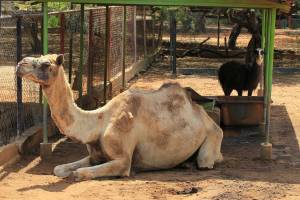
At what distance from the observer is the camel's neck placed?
7082 mm

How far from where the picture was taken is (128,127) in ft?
24.0

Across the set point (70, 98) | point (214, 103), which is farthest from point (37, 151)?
point (214, 103)

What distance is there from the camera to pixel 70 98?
7242 millimetres

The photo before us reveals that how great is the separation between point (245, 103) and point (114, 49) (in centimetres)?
523

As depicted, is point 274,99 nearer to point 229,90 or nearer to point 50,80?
point 229,90

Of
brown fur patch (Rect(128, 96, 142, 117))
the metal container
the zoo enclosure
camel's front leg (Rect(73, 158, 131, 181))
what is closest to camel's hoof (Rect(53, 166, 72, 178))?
camel's front leg (Rect(73, 158, 131, 181))

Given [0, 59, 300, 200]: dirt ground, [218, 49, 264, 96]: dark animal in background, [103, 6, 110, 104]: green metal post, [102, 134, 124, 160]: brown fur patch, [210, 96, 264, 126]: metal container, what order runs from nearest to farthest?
[0, 59, 300, 200]: dirt ground, [102, 134, 124, 160]: brown fur patch, [210, 96, 264, 126]: metal container, [103, 6, 110, 104]: green metal post, [218, 49, 264, 96]: dark animal in background

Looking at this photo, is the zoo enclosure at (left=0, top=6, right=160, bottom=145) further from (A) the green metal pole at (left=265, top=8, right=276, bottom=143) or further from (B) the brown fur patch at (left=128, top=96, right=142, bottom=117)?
(A) the green metal pole at (left=265, top=8, right=276, bottom=143)

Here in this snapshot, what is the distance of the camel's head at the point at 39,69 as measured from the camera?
6.87 meters

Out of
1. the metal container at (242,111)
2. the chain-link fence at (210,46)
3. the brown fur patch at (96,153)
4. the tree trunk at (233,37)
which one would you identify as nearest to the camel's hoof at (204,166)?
the brown fur patch at (96,153)

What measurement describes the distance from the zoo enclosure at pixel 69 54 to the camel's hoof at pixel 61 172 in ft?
4.92

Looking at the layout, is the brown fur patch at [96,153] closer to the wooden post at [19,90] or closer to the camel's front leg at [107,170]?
the camel's front leg at [107,170]

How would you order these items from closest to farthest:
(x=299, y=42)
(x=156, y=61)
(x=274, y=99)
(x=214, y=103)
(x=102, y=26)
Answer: (x=214, y=103), (x=102, y=26), (x=274, y=99), (x=156, y=61), (x=299, y=42)

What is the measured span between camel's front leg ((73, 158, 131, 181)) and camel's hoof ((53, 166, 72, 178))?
23 cm
